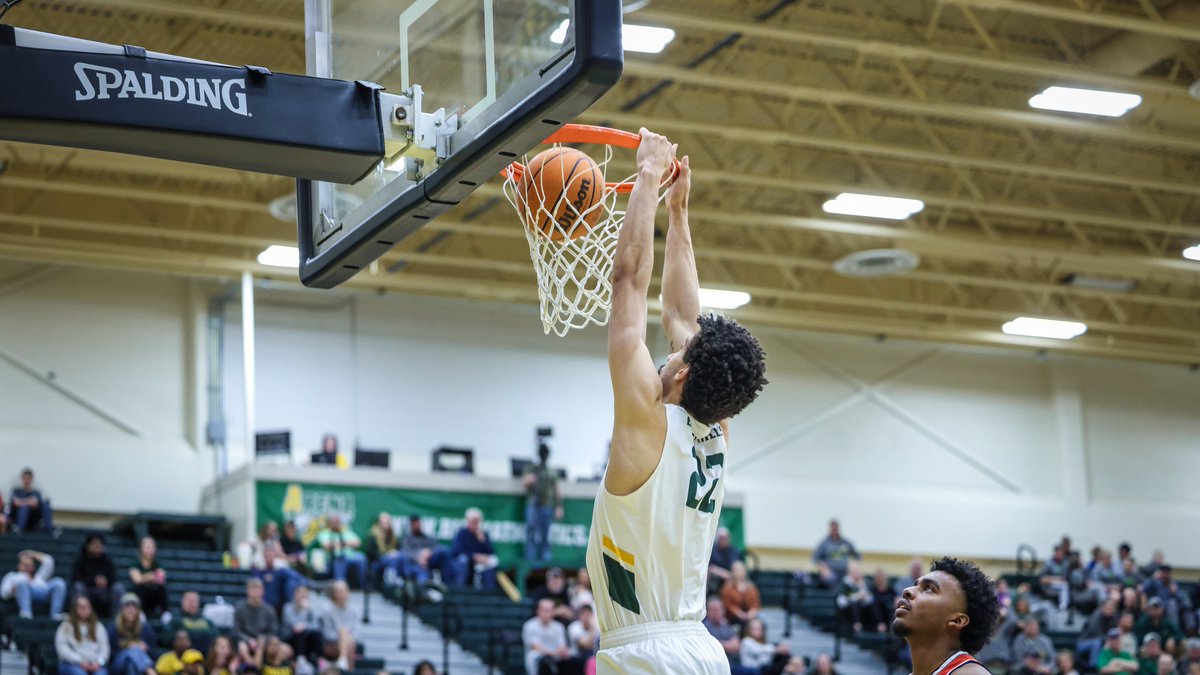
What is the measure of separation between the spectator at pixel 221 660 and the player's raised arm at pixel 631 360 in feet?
32.9

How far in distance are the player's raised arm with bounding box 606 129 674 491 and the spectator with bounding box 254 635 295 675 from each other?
10.3 metres

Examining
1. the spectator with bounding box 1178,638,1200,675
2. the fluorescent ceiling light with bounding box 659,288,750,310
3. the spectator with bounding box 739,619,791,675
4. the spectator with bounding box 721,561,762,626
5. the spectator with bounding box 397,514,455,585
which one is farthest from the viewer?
the fluorescent ceiling light with bounding box 659,288,750,310

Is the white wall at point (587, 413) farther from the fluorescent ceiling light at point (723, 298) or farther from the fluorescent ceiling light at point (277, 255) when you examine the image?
the fluorescent ceiling light at point (723, 298)

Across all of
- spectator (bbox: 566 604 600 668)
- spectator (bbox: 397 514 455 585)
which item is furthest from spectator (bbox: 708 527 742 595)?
spectator (bbox: 566 604 600 668)

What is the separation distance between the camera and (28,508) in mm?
19250

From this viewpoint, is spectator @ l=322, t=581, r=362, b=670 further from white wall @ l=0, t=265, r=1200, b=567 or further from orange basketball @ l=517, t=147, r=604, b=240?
orange basketball @ l=517, t=147, r=604, b=240

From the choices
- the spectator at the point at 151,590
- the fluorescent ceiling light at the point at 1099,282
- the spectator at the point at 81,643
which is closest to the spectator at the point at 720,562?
the spectator at the point at 151,590

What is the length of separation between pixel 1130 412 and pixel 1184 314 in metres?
2.72

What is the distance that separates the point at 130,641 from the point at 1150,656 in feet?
38.8

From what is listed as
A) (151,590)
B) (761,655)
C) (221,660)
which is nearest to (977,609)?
(221,660)

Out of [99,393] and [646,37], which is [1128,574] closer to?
[646,37]

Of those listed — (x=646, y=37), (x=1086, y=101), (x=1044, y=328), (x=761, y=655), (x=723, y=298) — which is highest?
(x=646, y=37)

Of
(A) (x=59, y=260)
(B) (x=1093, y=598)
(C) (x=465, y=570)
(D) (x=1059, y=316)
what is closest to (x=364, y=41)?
(C) (x=465, y=570)

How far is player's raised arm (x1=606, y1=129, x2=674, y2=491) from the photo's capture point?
4184 millimetres
